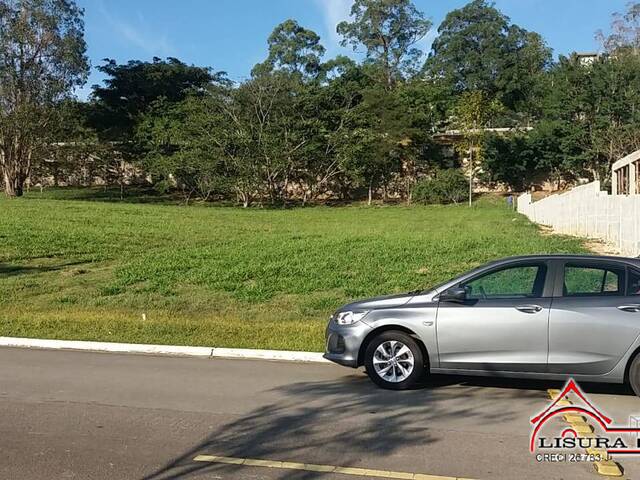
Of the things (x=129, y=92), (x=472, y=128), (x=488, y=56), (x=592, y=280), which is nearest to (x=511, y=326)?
(x=592, y=280)

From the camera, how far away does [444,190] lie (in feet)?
180

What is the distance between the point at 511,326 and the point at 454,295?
2.20 feet

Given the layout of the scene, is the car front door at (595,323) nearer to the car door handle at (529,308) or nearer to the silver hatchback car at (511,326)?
the silver hatchback car at (511,326)

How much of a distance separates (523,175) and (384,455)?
5646 cm

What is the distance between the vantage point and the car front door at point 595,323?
6715mm

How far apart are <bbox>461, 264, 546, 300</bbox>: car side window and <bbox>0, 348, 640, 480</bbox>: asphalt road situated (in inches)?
41.8

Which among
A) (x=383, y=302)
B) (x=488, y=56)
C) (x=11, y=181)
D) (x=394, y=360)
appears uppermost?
(x=488, y=56)

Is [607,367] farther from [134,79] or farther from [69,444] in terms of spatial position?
[134,79]

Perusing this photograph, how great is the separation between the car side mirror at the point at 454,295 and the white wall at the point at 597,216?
8675 mm

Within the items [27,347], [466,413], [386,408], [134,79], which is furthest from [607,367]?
[134,79]

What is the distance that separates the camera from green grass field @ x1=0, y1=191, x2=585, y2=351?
1121cm

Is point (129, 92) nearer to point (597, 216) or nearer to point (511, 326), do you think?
point (597, 216)

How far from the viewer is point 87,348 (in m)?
10.0

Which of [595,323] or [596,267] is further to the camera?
[596,267]
